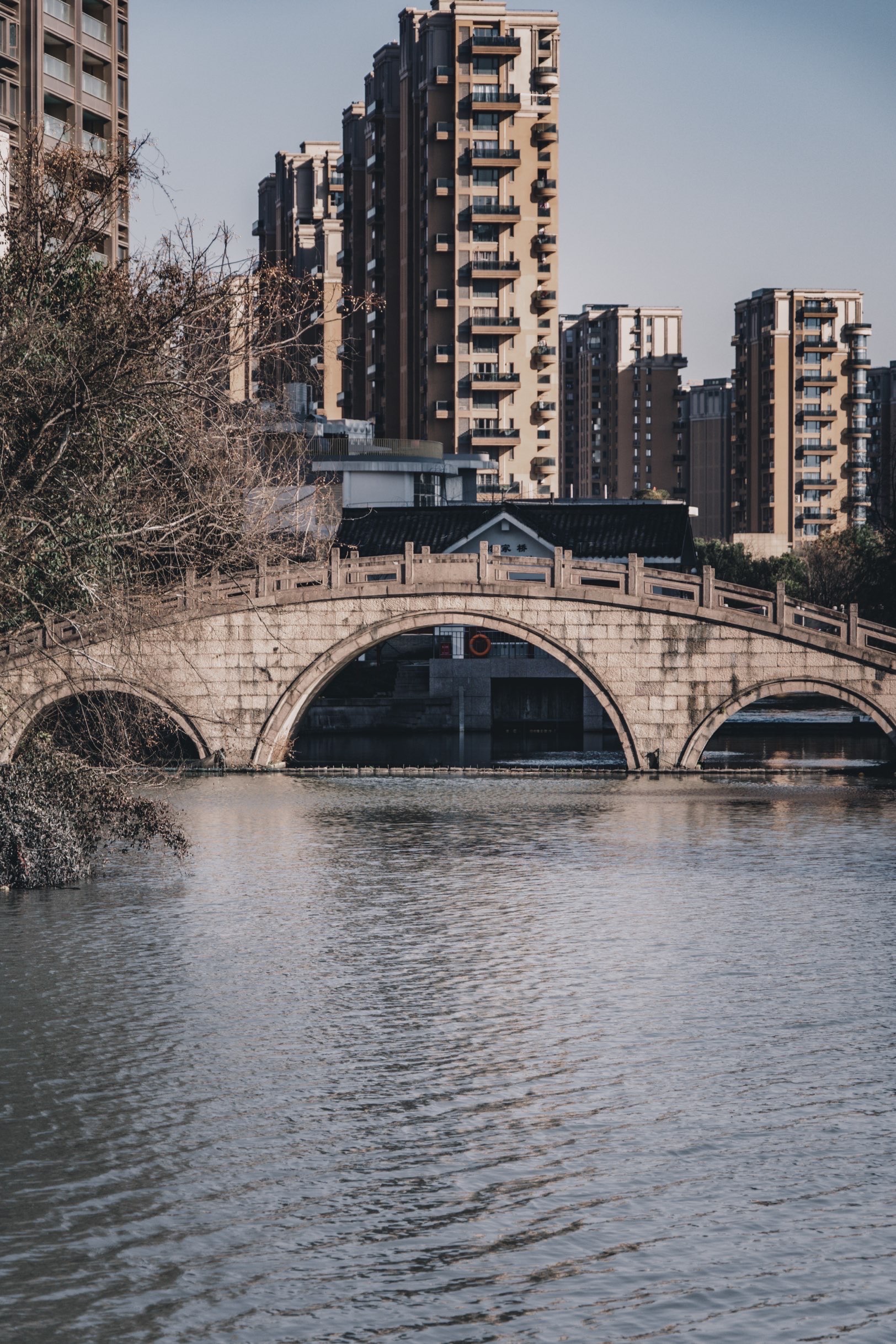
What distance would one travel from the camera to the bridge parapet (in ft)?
131

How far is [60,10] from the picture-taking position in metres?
52.2

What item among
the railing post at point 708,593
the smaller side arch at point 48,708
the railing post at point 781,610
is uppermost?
the railing post at point 708,593

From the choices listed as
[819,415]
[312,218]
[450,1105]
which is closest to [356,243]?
[312,218]

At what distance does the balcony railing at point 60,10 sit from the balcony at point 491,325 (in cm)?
4017

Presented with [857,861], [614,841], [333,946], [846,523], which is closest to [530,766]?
[614,841]

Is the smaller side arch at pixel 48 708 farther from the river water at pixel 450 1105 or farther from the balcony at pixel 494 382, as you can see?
the balcony at pixel 494 382

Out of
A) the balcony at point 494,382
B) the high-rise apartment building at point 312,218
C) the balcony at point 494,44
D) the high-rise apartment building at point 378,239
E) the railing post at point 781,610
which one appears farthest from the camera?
the high-rise apartment building at point 312,218

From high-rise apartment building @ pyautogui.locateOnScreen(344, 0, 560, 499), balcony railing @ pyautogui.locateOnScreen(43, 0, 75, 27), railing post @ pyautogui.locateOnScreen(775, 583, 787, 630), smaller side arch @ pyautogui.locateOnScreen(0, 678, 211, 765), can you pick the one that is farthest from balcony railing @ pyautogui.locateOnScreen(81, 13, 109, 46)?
high-rise apartment building @ pyautogui.locateOnScreen(344, 0, 560, 499)

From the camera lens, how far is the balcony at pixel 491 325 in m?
90.5

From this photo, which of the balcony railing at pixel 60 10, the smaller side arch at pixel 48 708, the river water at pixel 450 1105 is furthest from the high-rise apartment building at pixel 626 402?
the river water at pixel 450 1105

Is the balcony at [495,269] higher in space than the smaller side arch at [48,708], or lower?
higher

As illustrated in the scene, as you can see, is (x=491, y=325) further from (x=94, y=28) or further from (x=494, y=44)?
(x=94, y=28)

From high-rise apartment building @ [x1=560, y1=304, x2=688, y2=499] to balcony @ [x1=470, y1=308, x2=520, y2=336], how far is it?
52801 mm

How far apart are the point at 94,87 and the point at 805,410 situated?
271ft
